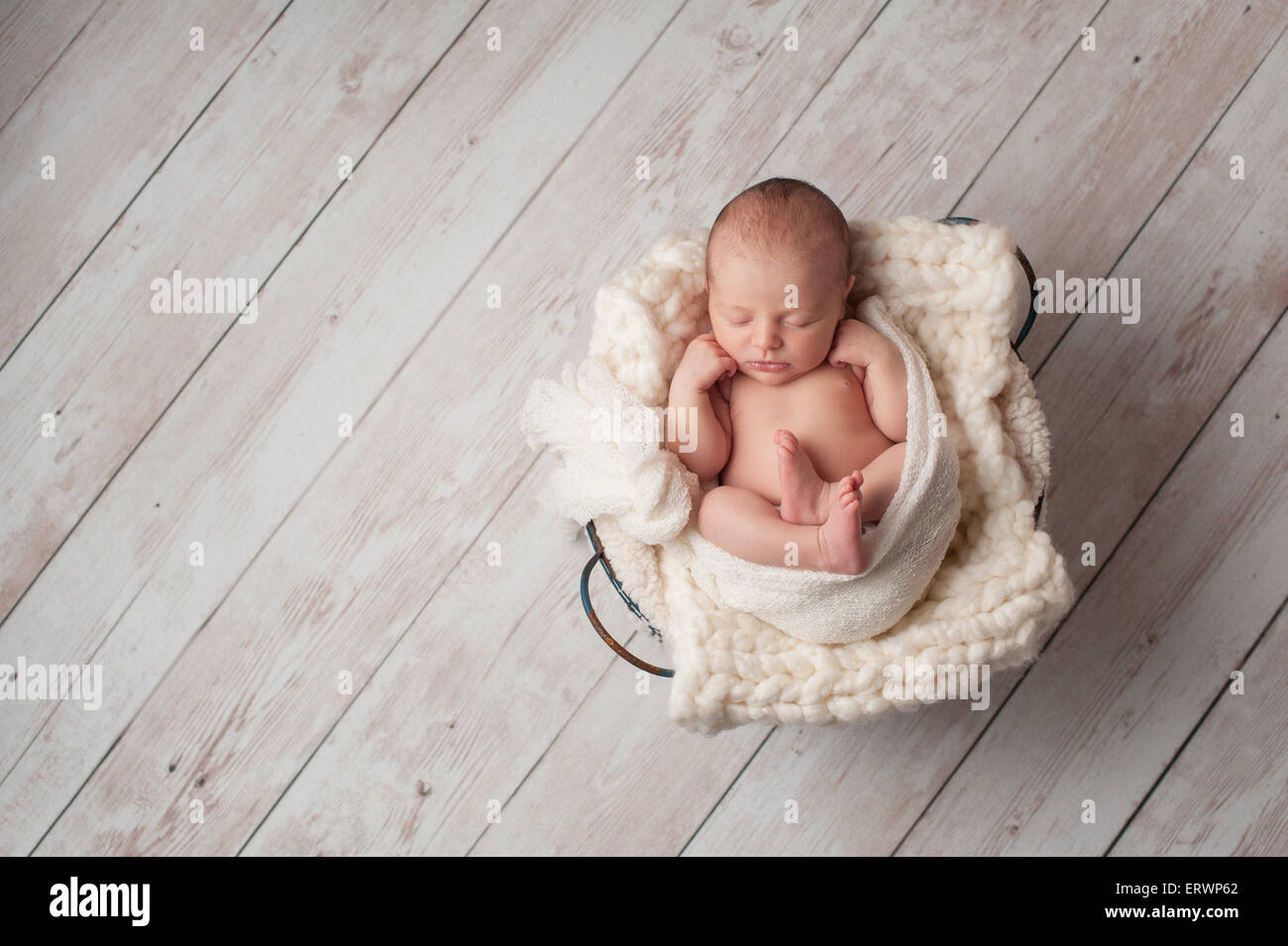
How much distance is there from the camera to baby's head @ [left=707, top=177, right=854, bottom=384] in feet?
3.52

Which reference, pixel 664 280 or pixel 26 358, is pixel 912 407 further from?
pixel 26 358

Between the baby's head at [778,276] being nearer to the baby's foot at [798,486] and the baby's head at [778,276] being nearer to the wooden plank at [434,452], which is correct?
the baby's foot at [798,486]

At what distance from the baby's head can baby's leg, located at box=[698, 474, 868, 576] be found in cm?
15

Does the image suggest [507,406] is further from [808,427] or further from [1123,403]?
[1123,403]

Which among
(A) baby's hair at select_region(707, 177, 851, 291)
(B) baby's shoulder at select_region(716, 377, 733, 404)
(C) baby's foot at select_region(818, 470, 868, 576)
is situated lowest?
(C) baby's foot at select_region(818, 470, 868, 576)

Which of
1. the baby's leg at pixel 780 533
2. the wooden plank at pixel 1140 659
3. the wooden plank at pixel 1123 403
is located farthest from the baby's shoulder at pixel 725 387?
the wooden plank at pixel 1140 659

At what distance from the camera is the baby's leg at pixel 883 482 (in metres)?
1.10

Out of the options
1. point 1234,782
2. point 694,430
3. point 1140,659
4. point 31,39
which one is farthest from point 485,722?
point 31,39

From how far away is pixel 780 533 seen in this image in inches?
41.9

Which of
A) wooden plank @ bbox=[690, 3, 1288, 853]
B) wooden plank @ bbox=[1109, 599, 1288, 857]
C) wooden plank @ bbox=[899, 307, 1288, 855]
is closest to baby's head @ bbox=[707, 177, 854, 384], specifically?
wooden plank @ bbox=[690, 3, 1288, 853]

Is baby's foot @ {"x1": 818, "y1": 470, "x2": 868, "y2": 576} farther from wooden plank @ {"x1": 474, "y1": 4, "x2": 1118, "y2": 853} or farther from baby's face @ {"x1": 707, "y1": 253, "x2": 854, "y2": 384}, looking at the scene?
wooden plank @ {"x1": 474, "y1": 4, "x2": 1118, "y2": 853}

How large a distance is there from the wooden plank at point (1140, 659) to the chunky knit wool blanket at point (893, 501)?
31 centimetres

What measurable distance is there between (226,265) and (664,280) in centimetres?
71

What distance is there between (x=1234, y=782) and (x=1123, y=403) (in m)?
0.54
